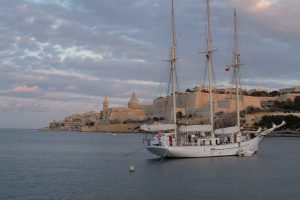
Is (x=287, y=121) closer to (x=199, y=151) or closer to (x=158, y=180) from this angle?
(x=199, y=151)

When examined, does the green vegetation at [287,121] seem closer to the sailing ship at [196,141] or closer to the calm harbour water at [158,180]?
the sailing ship at [196,141]

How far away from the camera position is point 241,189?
31.8 meters

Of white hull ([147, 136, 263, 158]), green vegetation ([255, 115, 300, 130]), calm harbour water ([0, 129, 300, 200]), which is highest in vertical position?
green vegetation ([255, 115, 300, 130])

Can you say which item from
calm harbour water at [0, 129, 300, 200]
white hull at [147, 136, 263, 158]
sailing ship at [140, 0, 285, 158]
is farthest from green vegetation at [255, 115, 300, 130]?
calm harbour water at [0, 129, 300, 200]

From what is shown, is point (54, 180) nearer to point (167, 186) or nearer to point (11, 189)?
point (11, 189)

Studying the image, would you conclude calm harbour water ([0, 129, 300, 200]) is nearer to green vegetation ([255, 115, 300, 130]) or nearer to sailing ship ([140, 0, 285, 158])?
sailing ship ([140, 0, 285, 158])

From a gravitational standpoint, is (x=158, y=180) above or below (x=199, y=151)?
below

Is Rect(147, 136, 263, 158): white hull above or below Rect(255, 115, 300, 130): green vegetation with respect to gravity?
below

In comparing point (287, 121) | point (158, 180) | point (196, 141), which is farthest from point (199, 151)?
point (287, 121)

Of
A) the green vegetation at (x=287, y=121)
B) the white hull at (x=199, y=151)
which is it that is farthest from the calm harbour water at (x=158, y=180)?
the green vegetation at (x=287, y=121)

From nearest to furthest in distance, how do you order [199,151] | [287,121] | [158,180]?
[158,180], [199,151], [287,121]

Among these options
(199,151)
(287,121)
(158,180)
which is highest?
(287,121)

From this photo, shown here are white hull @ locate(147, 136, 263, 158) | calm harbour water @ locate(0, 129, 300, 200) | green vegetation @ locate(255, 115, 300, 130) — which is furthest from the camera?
green vegetation @ locate(255, 115, 300, 130)

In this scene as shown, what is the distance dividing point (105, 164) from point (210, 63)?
53.7ft
